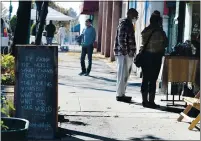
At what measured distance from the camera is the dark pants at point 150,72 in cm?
983

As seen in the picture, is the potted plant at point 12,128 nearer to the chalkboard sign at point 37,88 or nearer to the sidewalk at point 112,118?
the chalkboard sign at point 37,88

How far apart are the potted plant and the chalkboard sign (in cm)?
50

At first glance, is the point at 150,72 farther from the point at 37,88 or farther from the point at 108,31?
the point at 108,31

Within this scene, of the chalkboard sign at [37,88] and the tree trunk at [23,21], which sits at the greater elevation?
the tree trunk at [23,21]

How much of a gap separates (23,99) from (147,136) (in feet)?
6.13

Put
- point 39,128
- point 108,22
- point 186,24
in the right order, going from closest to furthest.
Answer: point 39,128, point 186,24, point 108,22

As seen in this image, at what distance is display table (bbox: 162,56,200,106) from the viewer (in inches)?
374

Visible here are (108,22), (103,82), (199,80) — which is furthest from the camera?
(108,22)

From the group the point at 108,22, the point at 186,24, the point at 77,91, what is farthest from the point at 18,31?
the point at 108,22

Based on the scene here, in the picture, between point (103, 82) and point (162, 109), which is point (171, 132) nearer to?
point (162, 109)

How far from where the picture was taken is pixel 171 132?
7688mm

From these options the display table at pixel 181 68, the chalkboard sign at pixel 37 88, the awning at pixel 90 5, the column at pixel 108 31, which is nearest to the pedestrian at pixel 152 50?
the display table at pixel 181 68

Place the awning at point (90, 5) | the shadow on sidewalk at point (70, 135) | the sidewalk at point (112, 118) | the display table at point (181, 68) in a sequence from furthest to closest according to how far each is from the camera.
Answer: the awning at point (90, 5) < the display table at point (181, 68) < the sidewalk at point (112, 118) < the shadow on sidewalk at point (70, 135)

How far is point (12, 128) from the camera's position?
625 cm
